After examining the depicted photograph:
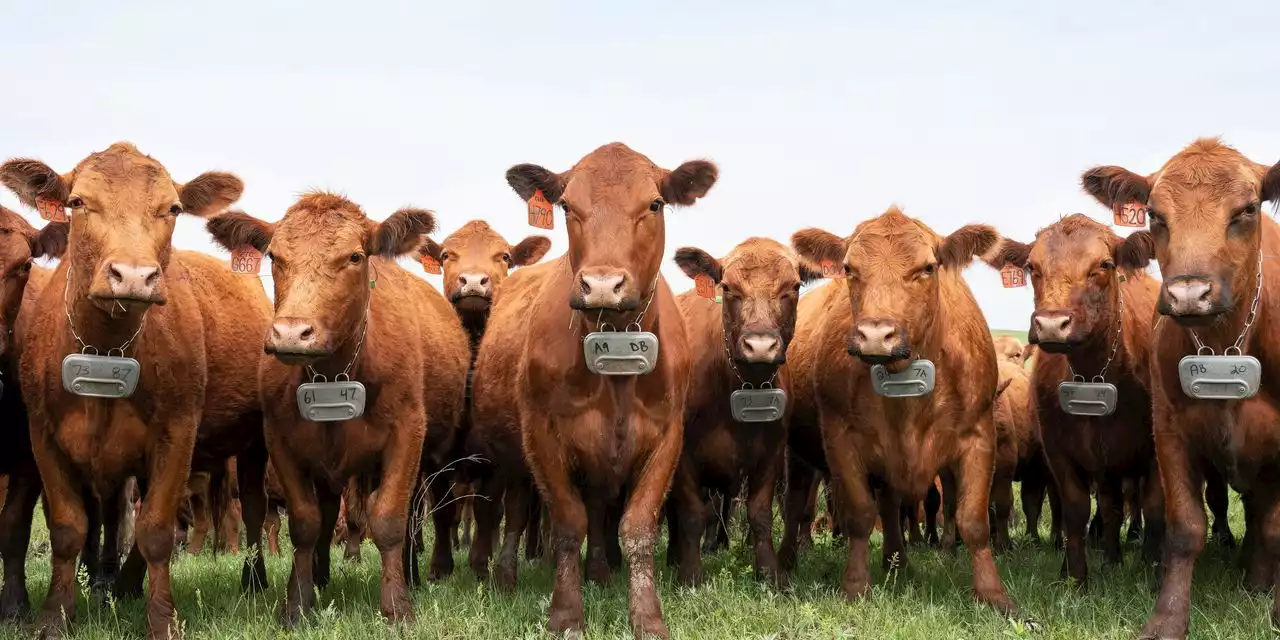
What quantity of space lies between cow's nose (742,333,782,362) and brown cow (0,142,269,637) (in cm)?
318

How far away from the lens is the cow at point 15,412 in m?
6.93

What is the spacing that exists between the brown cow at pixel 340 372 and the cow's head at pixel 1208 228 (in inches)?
159

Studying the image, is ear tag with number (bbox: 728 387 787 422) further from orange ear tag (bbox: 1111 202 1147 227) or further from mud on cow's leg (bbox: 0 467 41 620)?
mud on cow's leg (bbox: 0 467 41 620)

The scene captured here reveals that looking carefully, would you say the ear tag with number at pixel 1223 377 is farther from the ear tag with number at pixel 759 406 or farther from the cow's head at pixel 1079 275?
the ear tag with number at pixel 759 406

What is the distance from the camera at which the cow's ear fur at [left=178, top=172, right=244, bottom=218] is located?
6.91m

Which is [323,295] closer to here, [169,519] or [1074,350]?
[169,519]

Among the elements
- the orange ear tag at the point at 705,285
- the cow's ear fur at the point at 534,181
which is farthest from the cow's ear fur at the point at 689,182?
the orange ear tag at the point at 705,285

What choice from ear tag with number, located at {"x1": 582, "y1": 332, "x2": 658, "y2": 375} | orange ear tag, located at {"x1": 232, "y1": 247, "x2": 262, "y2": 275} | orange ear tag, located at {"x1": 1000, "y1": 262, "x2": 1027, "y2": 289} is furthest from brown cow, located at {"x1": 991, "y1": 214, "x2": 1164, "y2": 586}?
orange ear tag, located at {"x1": 232, "y1": 247, "x2": 262, "y2": 275}

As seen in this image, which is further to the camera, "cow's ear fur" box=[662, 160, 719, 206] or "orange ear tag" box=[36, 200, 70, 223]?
"orange ear tag" box=[36, 200, 70, 223]

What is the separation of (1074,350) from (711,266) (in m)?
2.49

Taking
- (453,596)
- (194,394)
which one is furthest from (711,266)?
(194,394)

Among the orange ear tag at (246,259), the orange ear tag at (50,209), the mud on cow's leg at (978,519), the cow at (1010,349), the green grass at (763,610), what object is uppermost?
the orange ear tag at (50,209)

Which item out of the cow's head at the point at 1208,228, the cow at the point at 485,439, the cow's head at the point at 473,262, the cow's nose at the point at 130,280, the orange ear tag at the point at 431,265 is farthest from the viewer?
the orange ear tag at the point at 431,265

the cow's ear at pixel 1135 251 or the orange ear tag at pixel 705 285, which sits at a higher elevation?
the cow's ear at pixel 1135 251
